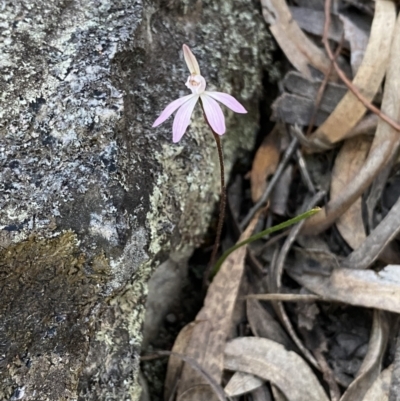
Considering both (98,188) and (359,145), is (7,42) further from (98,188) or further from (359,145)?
(359,145)

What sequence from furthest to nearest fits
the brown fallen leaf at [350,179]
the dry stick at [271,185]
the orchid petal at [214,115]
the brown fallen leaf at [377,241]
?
1. the dry stick at [271,185]
2. the brown fallen leaf at [350,179]
3. the brown fallen leaf at [377,241]
4. the orchid petal at [214,115]

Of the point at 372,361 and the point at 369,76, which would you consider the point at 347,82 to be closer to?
the point at 369,76

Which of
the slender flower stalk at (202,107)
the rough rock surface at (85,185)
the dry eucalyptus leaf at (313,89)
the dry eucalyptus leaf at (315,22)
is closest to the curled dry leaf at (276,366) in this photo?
the rough rock surface at (85,185)

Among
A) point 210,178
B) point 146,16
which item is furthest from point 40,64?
point 210,178

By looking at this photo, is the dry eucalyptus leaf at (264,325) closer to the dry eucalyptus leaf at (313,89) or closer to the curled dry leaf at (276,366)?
the curled dry leaf at (276,366)

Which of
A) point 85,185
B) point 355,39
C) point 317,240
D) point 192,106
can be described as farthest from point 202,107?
point 355,39

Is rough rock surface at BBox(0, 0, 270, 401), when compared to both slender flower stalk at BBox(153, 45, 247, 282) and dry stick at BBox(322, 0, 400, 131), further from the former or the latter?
dry stick at BBox(322, 0, 400, 131)

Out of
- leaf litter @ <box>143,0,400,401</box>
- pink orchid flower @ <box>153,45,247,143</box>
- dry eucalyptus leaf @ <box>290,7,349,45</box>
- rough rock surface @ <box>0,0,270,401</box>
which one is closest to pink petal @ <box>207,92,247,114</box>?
pink orchid flower @ <box>153,45,247,143</box>
